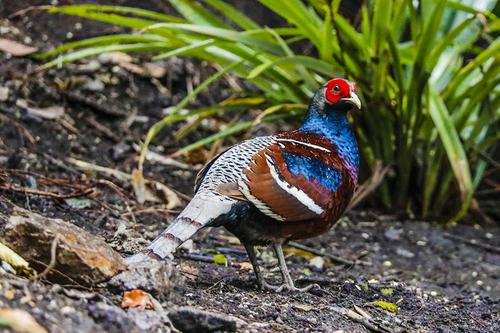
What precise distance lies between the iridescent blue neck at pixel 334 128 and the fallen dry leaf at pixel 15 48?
2696 millimetres

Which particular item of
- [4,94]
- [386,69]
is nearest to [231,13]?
[386,69]

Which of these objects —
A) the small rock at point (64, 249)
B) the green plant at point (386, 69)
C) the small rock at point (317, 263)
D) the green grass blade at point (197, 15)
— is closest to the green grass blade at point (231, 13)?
the green plant at point (386, 69)

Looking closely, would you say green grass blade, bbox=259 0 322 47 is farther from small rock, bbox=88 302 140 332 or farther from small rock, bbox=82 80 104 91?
small rock, bbox=88 302 140 332

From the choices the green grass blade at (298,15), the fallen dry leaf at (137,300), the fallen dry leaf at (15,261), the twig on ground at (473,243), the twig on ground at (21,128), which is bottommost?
the twig on ground at (21,128)

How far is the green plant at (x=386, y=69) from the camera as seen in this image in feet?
14.4

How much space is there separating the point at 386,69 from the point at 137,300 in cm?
263

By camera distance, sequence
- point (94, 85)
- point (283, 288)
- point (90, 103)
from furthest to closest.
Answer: point (94, 85), point (90, 103), point (283, 288)

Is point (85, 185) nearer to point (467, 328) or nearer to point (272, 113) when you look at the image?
point (272, 113)

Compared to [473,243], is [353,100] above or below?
above

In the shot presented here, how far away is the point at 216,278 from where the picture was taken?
331cm

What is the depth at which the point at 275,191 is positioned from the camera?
309 centimetres

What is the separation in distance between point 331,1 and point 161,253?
200 centimetres

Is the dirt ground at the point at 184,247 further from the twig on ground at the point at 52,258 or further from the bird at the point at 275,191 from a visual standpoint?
the bird at the point at 275,191

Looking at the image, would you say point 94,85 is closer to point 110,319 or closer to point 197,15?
point 197,15
